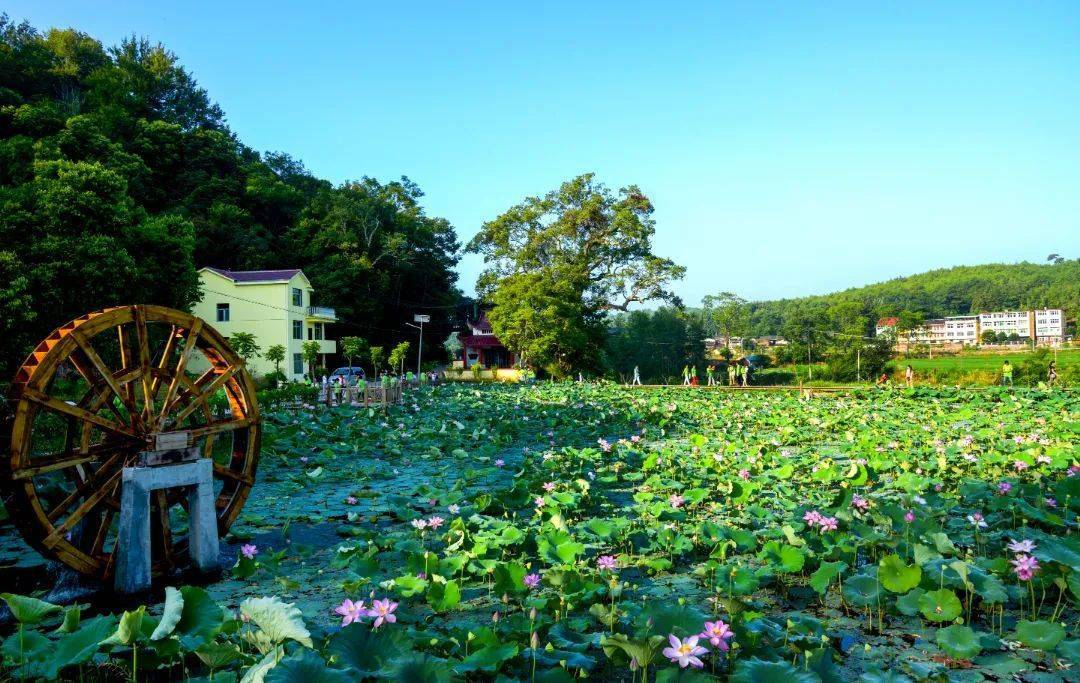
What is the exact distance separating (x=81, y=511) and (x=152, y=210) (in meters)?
30.0

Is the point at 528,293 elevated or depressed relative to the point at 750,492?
elevated

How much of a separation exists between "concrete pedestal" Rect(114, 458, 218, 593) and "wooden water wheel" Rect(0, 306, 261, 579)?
20cm

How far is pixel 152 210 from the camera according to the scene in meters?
29.5

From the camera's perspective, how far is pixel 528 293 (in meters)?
28.1

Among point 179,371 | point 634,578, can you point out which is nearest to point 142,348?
point 179,371

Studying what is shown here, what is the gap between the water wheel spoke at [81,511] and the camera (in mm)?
3994

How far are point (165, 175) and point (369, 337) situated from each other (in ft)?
40.4

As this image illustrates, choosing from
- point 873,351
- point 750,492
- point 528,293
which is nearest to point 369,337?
point 528,293

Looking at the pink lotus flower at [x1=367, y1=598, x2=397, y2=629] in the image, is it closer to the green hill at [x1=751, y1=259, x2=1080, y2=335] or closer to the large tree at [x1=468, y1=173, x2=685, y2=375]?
the large tree at [x1=468, y1=173, x2=685, y2=375]

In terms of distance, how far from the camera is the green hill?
77250 mm

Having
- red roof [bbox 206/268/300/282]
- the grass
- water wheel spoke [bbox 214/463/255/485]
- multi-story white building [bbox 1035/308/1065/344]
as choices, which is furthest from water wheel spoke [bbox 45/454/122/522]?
multi-story white building [bbox 1035/308/1065/344]

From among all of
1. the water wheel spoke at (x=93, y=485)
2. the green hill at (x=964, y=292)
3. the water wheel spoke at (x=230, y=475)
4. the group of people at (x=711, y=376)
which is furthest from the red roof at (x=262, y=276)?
the green hill at (x=964, y=292)

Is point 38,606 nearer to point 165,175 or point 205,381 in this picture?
point 205,381

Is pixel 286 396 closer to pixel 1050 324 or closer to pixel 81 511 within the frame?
pixel 81 511
